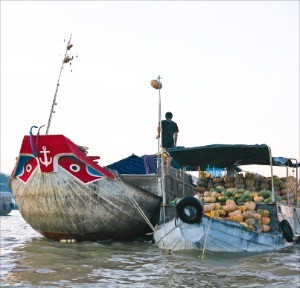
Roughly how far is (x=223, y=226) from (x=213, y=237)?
0.34 meters

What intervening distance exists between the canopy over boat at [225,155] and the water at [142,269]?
10.4 ft

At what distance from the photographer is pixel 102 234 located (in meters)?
11.9

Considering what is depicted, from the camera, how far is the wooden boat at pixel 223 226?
28.8 feet

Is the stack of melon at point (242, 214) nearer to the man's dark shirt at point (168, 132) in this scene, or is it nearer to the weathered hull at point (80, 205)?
the weathered hull at point (80, 205)

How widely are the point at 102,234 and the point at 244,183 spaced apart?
4.78m

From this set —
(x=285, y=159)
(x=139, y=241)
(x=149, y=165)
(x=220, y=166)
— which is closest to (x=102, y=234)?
(x=139, y=241)

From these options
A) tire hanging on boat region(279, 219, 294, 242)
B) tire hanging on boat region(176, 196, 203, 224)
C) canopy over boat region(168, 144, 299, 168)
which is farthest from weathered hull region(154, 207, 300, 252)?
canopy over boat region(168, 144, 299, 168)

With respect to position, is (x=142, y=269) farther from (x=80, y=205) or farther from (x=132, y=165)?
(x=132, y=165)

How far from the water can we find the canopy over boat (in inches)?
125

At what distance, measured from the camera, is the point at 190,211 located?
8.80 m

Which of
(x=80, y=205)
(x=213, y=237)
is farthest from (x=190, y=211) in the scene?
(x=80, y=205)

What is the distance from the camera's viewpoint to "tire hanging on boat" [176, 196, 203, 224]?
868 cm

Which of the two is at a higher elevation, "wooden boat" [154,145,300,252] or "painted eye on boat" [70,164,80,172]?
"painted eye on boat" [70,164,80,172]

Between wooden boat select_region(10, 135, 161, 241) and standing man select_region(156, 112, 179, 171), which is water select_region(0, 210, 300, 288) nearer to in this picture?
wooden boat select_region(10, 135, 161, 241)
